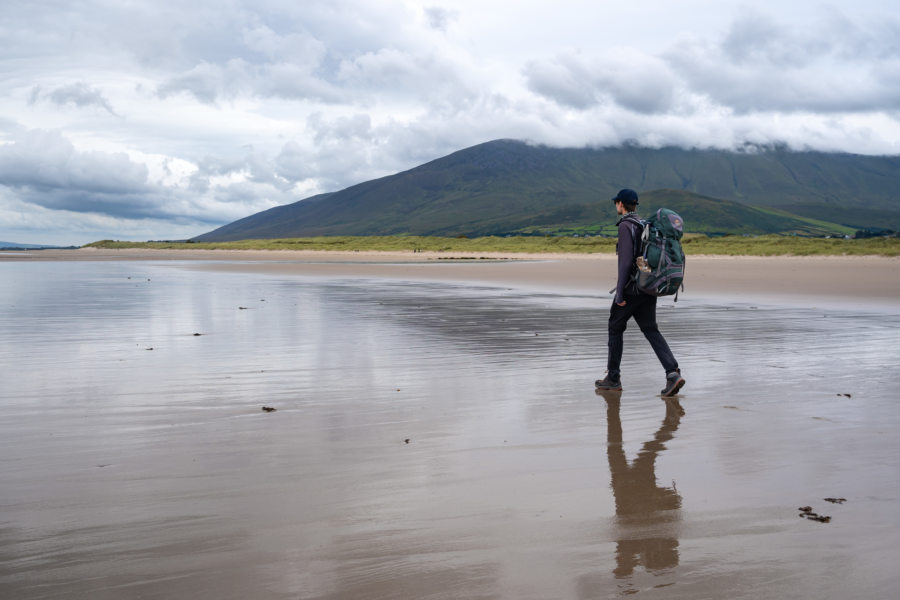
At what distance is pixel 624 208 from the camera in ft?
34.1

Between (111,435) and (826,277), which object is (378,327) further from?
(826,277)

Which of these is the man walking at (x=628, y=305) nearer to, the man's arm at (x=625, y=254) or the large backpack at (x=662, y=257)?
the man's arm at (x=625, y=254)

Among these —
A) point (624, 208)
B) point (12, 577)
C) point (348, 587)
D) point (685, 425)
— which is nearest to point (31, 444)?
point (12, 577)

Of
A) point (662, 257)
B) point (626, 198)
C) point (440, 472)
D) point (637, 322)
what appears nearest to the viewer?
point (440, 472)

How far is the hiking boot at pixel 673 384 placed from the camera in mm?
9312

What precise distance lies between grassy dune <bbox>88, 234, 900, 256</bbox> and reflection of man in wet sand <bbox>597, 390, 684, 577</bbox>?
64241 millimetres

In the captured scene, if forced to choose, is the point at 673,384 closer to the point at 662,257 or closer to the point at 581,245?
the point at 662,257

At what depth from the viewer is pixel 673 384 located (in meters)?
9.38

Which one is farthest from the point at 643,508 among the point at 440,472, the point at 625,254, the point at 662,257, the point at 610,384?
the point at 625,254

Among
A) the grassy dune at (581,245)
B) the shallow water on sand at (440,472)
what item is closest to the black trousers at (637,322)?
the shallow water on sand at (440,472)

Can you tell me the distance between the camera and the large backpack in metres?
9.71

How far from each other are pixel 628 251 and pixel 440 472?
4812 millimetres

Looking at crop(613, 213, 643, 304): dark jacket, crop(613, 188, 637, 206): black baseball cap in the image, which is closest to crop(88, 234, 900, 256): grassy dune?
crop(613, 188, 637, 206): black baseball cap

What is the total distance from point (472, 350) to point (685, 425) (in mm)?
5689
